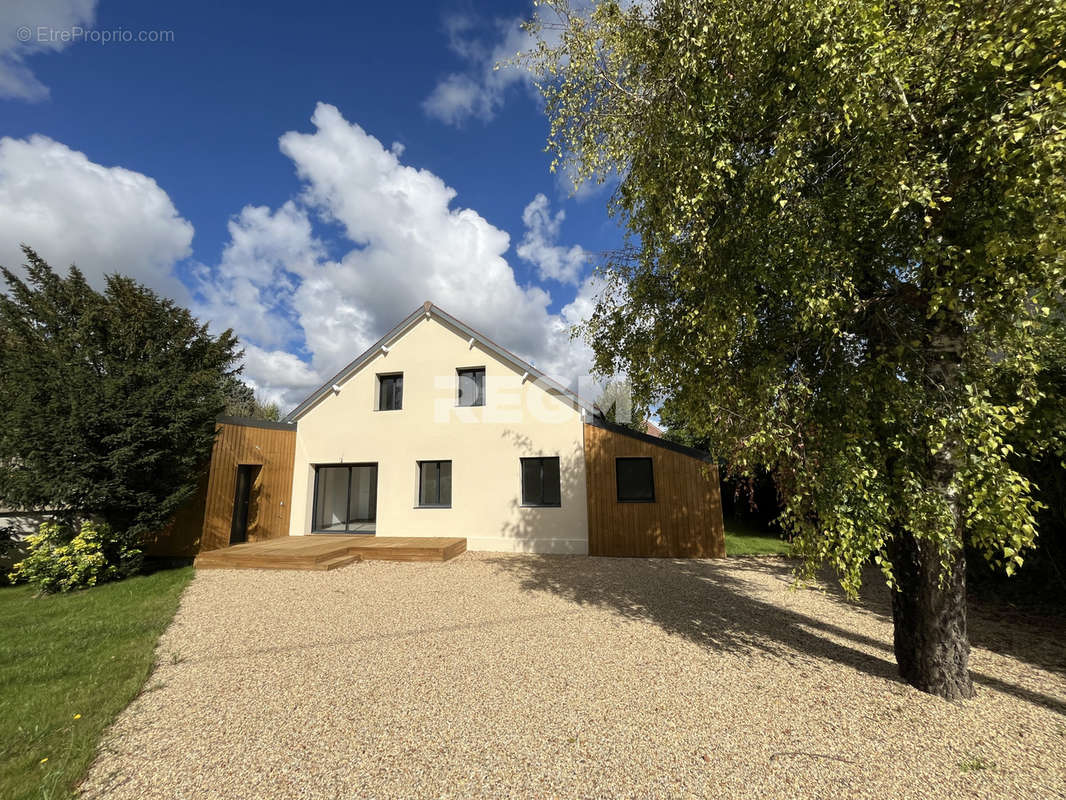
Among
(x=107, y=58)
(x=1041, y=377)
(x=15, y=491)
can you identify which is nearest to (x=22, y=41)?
(x=107, y=58)

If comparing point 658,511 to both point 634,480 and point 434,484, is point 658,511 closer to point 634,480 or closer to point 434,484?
point 634,480

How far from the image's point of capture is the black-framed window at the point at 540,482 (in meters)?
11.2

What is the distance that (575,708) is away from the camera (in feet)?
12.0

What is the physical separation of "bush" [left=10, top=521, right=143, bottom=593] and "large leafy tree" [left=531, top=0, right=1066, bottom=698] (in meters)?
10.8

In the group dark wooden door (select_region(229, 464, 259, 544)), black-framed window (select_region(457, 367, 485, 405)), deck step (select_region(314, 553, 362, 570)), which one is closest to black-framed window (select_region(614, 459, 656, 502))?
black-framed window (select_region(457, 367, 485, 405))

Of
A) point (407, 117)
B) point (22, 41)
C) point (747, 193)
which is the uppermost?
point (407, 117)

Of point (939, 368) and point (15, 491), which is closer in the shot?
point (939, 368)

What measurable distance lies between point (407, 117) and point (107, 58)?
21.5 ft

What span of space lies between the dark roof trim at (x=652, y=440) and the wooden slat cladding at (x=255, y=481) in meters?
9.19

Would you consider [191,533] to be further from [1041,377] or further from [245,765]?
[1041,377]

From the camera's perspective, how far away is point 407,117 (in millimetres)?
12367

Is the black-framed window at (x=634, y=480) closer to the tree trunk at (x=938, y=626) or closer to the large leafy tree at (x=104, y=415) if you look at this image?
the tree trunk at (x=938, y=626)

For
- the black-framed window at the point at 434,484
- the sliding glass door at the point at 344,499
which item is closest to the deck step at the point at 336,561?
the black-framed window at the point at 434,484

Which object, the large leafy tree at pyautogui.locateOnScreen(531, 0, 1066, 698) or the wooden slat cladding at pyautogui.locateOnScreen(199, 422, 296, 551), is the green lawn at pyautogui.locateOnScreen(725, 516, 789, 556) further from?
the wooden slat cladding at pyautogui.locateOnScreen(199, 422, 296, 551)
